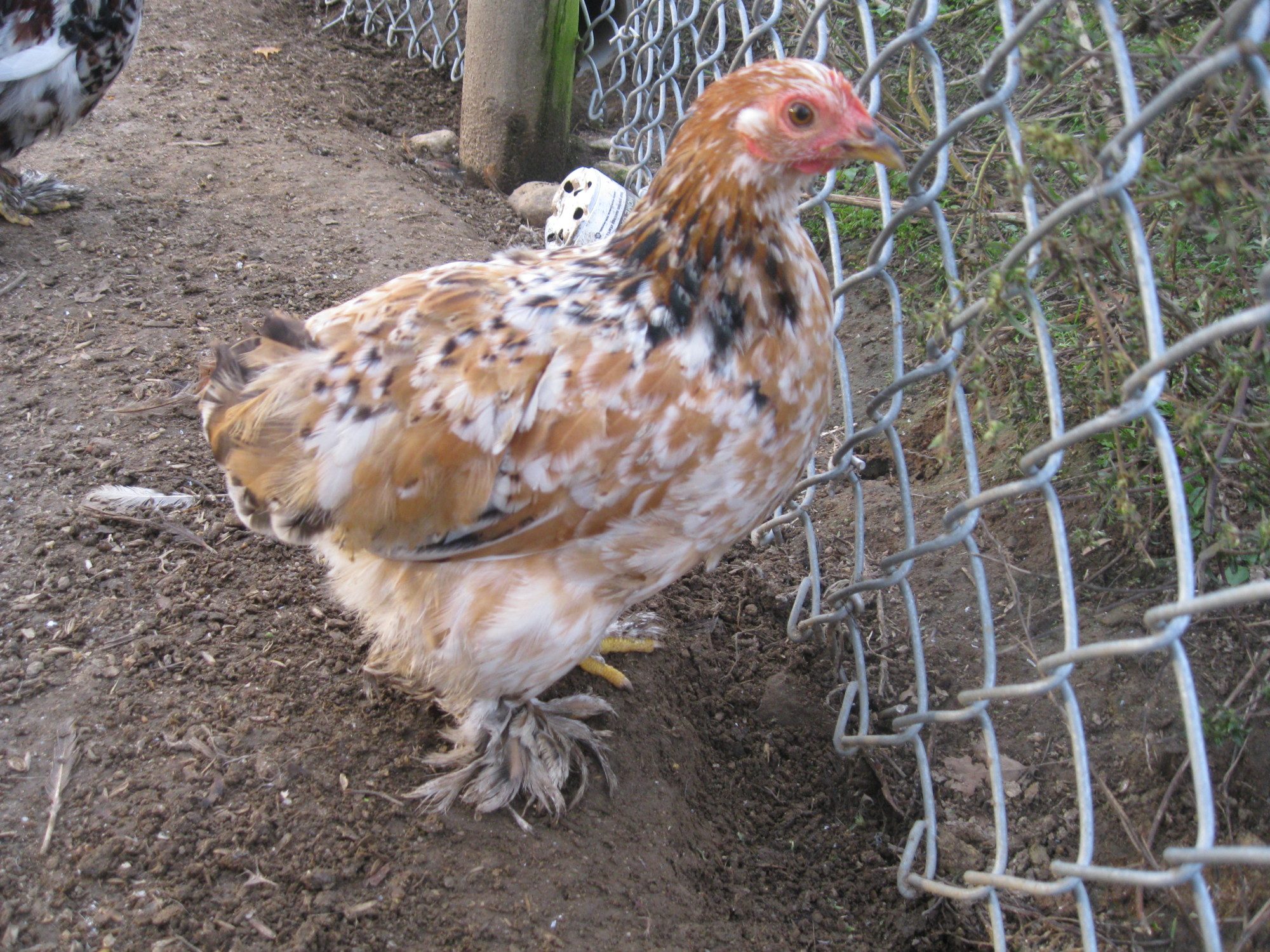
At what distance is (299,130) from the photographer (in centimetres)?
510

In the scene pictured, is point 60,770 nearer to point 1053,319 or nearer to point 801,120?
point 801,120

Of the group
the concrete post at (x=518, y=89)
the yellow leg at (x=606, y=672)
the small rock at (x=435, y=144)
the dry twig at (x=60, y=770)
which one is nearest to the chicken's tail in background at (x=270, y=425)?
the dry twig at (x=60, y=770)

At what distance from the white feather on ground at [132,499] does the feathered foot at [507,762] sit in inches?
47.8

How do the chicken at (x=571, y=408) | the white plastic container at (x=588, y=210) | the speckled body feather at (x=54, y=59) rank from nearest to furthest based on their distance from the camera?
the chicken at (x=571, y=408), the speckled body feather at (x=54, y=59), the white plastic container at (x=588, y=210)

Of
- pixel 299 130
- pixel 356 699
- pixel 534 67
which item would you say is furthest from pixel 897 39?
pixel 299 130

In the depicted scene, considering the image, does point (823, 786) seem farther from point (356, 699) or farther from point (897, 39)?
point (897, 39)

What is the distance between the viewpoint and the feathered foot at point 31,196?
4109mm

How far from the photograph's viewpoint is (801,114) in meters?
1.90

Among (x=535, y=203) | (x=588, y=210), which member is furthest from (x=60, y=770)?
(x=535, y=203)

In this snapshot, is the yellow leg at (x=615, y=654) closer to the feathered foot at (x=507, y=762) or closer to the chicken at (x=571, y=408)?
the feathered foot at (x=507, y=762)

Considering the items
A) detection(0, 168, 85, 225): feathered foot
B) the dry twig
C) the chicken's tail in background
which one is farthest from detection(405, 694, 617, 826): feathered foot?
detection(0, 168, 85, 225): feathered foot

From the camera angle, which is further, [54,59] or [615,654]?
[54,59]

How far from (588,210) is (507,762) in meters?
2.68

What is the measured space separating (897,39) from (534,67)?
3281 millimetres
